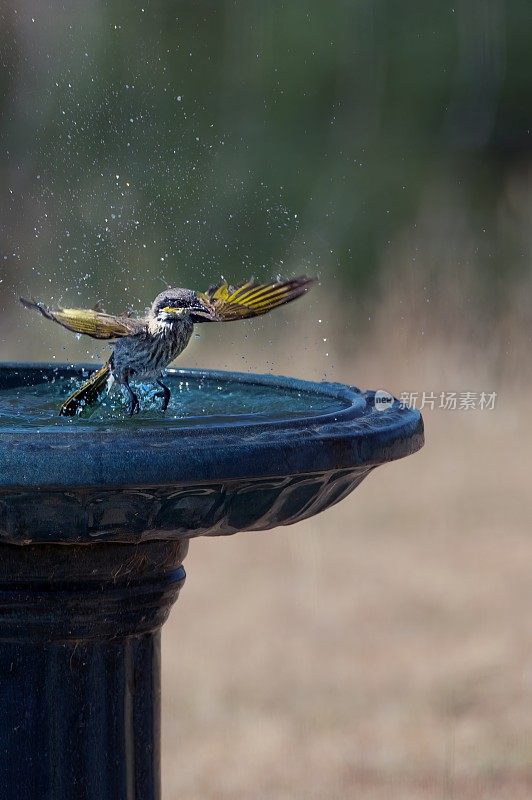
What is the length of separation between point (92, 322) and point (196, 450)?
39 cm

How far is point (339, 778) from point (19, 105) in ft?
21.1

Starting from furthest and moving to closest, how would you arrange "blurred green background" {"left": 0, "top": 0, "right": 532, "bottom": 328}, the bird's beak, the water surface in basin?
"blurred green background" {"left": 0, "top": 0, "right": 532, "bottom": 328}
the bird's beak
the water surface in basin

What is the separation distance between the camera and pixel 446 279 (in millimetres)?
8258

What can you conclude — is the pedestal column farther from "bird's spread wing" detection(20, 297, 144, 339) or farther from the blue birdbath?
"bird's spread wing" detection(20, 297, 144, 339)

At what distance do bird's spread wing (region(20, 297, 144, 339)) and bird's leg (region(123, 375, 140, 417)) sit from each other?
3.2 inches

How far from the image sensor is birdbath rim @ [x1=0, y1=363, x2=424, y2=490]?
1633mm

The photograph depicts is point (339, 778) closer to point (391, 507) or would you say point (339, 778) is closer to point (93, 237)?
point (391, 507)

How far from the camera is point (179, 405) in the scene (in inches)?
91.7

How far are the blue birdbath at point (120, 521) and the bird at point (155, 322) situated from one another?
0.06 metres

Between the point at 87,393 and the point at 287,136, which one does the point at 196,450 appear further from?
the point at 287,136

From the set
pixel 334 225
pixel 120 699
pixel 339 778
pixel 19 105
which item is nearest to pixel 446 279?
pixel 334 225

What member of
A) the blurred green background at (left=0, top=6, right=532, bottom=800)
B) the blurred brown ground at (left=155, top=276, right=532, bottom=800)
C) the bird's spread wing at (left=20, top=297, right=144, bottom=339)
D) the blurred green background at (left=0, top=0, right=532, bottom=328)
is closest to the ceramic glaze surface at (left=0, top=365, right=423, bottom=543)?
the bird's spread wing at (left=20, top=297, right=144, bottom=339)

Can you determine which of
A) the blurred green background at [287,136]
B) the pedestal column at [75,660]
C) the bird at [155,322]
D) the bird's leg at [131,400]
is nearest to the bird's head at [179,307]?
the bird at [155,322]

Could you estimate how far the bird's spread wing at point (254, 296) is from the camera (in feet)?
6.78
